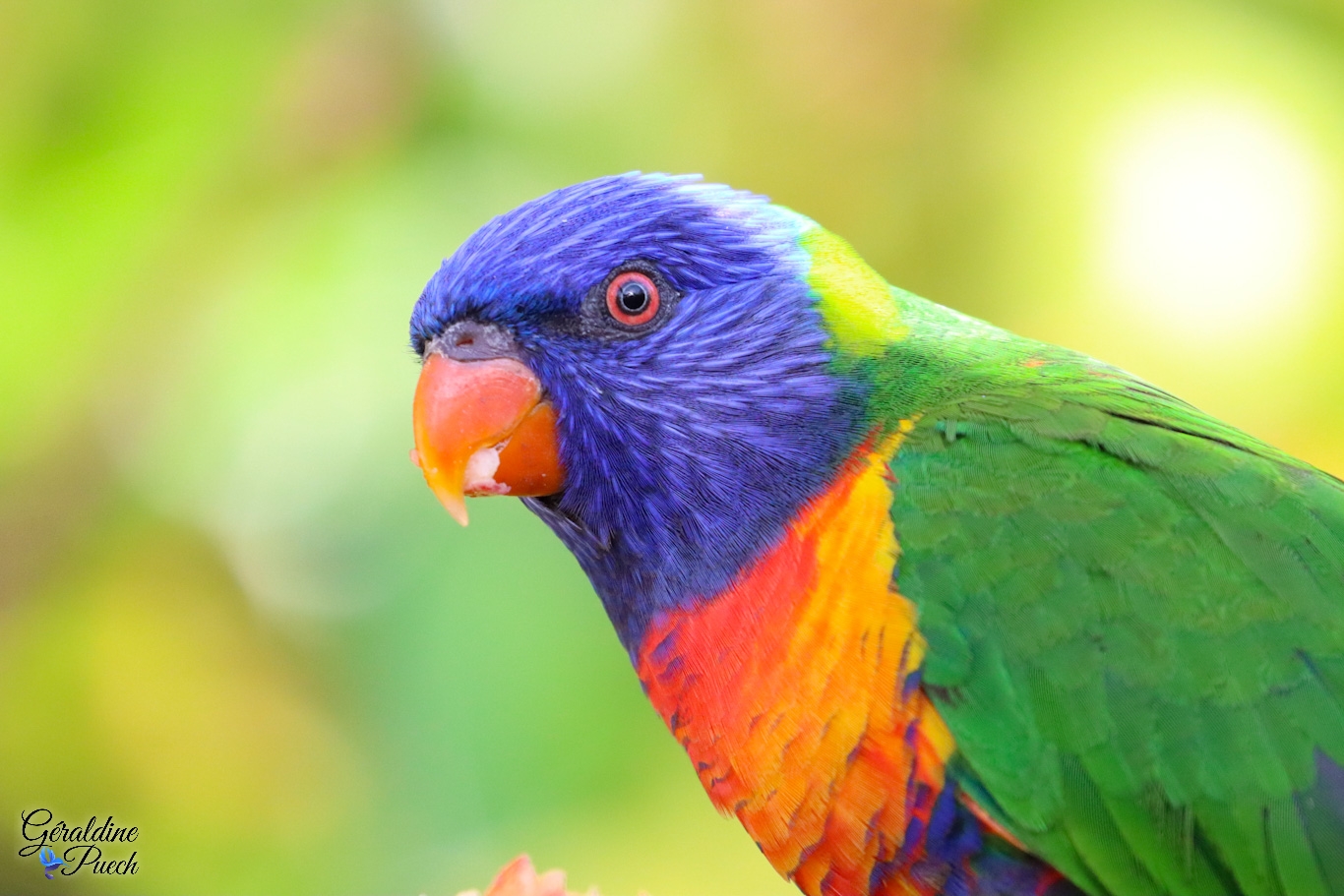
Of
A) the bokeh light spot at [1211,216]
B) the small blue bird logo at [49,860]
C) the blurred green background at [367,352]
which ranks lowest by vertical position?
the small blue bird logo at [49,860]

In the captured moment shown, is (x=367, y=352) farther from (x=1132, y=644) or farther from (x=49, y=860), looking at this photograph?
(x=1132, y=644)

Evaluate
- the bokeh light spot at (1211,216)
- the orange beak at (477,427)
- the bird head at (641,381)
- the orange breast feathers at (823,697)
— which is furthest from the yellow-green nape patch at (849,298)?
the bokeh light spot at (1211,216)

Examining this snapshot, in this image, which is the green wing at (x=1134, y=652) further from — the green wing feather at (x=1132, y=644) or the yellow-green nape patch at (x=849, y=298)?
the yellow-green nape patch at (x=849, y=298)

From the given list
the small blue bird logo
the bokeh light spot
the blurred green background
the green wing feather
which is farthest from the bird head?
the bokeh light spot

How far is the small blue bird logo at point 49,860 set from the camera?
2.84 meters

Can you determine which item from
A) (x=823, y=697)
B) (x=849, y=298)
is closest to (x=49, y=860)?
(x=823, y=697)

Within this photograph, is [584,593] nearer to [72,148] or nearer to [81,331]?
[81,331]

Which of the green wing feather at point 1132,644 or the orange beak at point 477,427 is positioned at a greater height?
the green wing feather at point 1132,644

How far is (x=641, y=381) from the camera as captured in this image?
1.59 m

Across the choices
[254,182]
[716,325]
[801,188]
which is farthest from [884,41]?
[716,325]

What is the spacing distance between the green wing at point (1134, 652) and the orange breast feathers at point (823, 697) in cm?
5

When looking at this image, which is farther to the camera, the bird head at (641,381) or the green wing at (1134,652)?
the bird head at (641,381)

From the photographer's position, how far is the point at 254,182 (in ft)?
11.1

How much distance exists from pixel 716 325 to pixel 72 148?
2.70 metres
